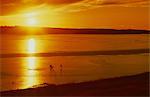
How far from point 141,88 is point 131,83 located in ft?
4.24

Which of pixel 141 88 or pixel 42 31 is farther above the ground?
pixel 42 31

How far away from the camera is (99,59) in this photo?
23.4 meters

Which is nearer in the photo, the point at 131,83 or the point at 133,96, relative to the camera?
the point at 133,96

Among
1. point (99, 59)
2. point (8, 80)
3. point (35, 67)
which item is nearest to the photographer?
point (8, 80)

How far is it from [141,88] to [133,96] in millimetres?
1187

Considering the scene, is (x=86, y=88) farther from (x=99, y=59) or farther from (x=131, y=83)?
(x=99, y=59)

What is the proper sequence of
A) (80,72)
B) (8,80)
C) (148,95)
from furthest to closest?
(80,72) → (8,80) → (148,95)

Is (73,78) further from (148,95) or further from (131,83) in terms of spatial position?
(148,95)

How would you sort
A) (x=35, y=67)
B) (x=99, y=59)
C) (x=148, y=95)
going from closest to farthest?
(x=148, y=95), (x=35, y=67), (x=99, y=59)

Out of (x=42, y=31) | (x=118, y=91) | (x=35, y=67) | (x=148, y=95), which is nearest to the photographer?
(x=148, y=95)

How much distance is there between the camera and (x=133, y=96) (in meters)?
9.73

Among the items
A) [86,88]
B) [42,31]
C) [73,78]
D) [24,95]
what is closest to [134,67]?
[73,78]

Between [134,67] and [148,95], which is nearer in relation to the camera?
[148,95]

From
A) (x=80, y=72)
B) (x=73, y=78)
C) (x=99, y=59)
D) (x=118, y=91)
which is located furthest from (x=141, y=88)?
(x=99, y=59)
